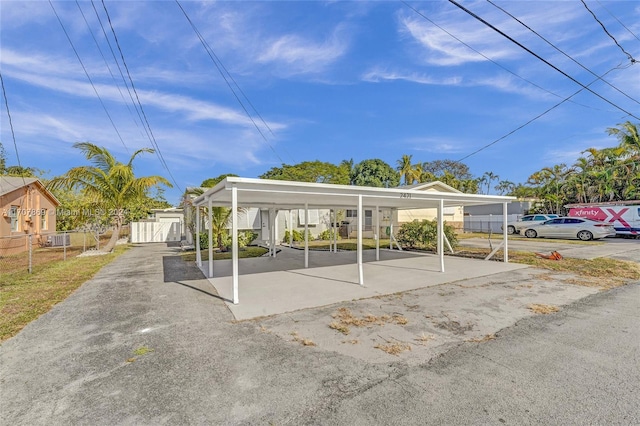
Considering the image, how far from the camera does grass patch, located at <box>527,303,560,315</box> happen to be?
17.0ft

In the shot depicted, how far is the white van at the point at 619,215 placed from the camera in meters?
19.1

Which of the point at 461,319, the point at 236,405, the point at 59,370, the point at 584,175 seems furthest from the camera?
the point at 584,175

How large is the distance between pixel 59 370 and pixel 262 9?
9090 millimetres

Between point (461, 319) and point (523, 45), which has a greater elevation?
point (523, 45)

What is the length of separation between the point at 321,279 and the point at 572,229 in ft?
63.0

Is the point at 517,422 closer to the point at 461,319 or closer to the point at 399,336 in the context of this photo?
the point at 399,336

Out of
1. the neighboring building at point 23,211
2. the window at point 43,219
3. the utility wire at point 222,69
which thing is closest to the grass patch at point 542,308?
the utility wire at point 222,69

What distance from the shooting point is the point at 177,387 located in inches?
113

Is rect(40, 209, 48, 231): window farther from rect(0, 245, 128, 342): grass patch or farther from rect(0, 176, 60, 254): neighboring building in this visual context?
rect(0, 245, 128, 342): grass patch

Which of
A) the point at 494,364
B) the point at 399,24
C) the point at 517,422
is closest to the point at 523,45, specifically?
the point at 399,24

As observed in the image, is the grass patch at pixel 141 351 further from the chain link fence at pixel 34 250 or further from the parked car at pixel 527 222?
the parked car at pixel 527 222

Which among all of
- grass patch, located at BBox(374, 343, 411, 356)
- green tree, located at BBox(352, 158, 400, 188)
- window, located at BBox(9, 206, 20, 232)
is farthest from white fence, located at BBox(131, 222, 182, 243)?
green tree, located at BBox(352, 158, 400, 188)

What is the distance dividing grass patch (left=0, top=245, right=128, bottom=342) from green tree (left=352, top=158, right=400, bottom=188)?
1209 inches

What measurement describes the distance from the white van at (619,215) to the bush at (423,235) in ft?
44.9
